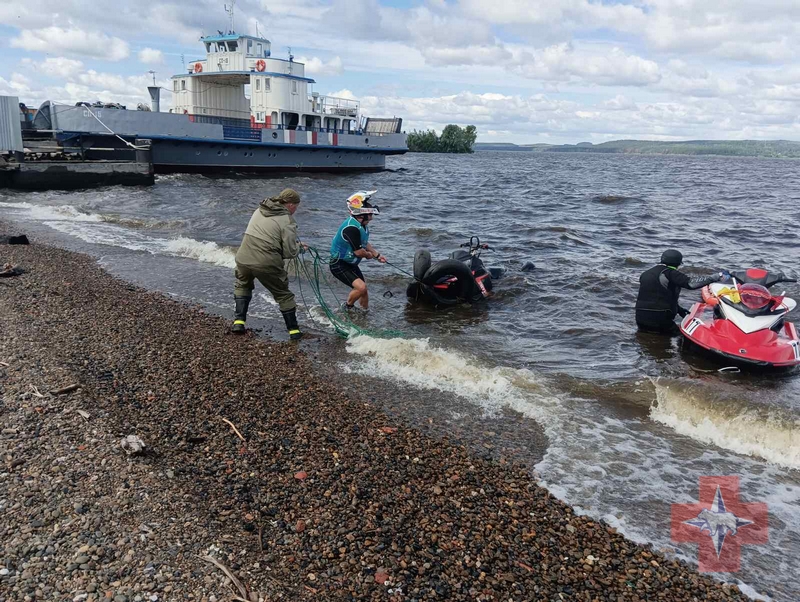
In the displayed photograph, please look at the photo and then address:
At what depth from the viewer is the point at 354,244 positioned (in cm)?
820

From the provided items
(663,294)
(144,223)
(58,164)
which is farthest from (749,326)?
(58,164)

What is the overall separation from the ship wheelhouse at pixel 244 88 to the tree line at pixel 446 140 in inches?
3143

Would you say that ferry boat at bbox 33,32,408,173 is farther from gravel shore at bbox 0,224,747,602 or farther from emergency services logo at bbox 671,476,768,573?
emergency services logo at bbox 671,476,768,573

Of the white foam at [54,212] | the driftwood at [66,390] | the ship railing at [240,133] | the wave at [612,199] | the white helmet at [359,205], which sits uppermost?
the ship railing at [240,133]

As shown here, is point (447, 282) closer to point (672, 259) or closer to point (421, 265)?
point (421, 265)

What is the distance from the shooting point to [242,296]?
24.2 ft

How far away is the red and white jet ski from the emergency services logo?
2.83 metres

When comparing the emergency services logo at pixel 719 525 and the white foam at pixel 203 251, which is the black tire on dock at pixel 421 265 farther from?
the emergency services logo at pixel 719 525

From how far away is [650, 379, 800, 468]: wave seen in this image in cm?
508

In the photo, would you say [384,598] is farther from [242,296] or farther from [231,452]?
[242,296]

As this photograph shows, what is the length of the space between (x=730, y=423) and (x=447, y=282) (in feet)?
15.6

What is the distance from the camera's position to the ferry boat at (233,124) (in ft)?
95.3

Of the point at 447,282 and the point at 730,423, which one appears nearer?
the point at 730,423

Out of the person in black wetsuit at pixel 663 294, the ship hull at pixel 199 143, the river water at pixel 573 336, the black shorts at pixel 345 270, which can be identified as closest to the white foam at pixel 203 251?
the river water at pixel 573 336
